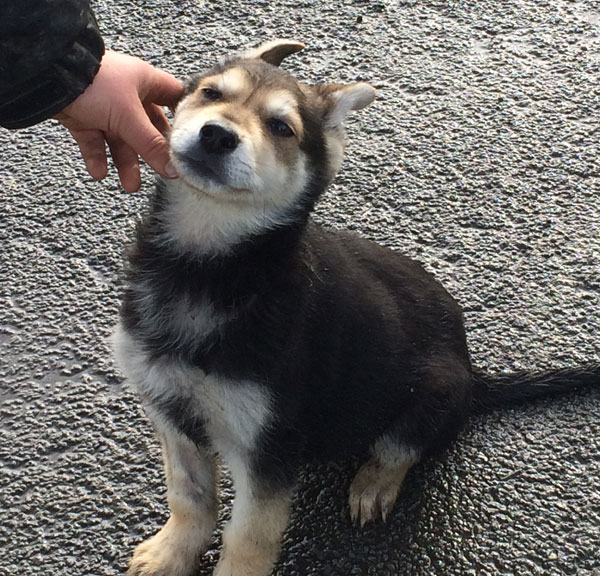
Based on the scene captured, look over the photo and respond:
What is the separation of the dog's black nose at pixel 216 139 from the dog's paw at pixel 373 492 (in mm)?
1479

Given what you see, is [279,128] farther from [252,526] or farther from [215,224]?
[252,526]

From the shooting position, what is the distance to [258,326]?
9.39ft

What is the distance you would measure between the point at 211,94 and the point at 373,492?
5.39ft

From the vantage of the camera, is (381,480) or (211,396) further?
(381,480)

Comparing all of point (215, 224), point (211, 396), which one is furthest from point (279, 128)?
point (211, 396)

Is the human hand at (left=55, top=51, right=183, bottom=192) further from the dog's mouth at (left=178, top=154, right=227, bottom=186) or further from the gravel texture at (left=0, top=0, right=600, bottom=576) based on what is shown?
the gravel texture at (left=0, top=0, right=600, bottom=576)

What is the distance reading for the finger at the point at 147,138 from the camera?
2.85m

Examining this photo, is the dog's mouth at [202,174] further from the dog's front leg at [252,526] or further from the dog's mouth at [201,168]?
the dog's front leg at [252,526]

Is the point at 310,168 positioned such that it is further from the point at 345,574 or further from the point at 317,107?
the point at 345,574

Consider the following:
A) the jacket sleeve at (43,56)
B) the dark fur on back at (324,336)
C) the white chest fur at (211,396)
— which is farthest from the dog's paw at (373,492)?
the jacket sleeve at (43,56)

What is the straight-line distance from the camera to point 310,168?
3049mm

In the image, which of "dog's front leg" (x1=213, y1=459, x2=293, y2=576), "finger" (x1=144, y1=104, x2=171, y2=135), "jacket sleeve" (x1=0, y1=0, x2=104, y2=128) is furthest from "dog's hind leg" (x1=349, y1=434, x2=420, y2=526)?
"jacket sleeve" (x1=0, y1=0, x2=104, y2=128)

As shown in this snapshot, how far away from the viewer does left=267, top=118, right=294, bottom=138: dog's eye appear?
2.95m

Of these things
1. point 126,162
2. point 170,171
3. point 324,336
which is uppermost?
point 170,171
